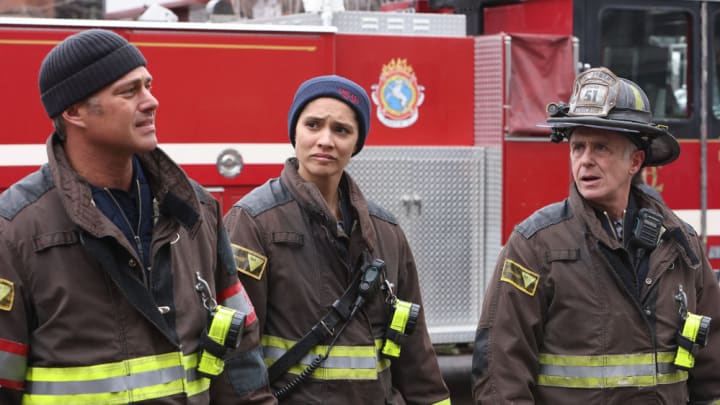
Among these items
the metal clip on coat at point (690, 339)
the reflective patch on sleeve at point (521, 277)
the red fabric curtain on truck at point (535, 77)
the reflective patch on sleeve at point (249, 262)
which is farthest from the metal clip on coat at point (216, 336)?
the red fabric curtain on truck at point (535, 77)

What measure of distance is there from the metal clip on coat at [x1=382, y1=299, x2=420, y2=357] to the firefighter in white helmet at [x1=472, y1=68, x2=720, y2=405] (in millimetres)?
212

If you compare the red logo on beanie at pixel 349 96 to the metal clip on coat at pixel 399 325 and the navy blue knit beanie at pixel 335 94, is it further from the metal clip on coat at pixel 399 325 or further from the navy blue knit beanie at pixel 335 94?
the metal clip on coat at pixel 399 325

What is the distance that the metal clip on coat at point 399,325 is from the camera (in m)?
3.73

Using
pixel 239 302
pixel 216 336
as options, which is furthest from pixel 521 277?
pixel 216 336

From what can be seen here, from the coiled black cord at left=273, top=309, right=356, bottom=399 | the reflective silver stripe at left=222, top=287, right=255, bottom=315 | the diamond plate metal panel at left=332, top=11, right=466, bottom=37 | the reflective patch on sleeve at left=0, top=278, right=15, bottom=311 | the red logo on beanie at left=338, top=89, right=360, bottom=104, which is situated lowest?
the coiled black cord at left=273, top=309, right=356, bottom=399

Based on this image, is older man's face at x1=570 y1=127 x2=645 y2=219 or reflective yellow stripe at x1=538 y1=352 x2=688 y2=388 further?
older man's face at x1=570 y1=127 x2=645 y2=219

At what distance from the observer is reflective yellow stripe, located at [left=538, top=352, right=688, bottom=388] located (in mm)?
3637

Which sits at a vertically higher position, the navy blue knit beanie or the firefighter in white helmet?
the navy blue knit beanie

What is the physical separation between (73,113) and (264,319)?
1098 mm

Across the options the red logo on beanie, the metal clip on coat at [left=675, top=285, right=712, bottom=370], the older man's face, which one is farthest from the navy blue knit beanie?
the metal clip on coat at [left=675, top=285, right=712, bottom=370]

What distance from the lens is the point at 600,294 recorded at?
3676 mm

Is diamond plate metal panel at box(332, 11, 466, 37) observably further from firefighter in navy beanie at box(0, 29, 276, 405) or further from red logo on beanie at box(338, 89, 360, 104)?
Answer: firefighter in navy beanie at box(0, 29, 276, 405)

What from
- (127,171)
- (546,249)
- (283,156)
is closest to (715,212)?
(283,156)

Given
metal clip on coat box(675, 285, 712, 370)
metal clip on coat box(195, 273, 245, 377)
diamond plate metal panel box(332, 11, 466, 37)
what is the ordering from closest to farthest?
metal clip on coat box(195, 273, 245, 377) < metal clip on coat box(675, 285, 712, 370) < diamond plate metal panel box(332, 11, 466, 37)
